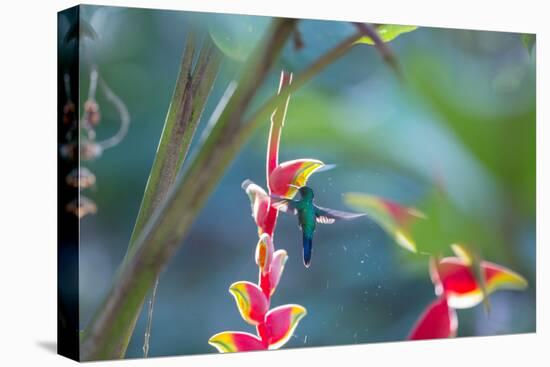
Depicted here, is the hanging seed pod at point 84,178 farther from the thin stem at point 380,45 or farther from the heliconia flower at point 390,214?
the thin stem at point 380,45

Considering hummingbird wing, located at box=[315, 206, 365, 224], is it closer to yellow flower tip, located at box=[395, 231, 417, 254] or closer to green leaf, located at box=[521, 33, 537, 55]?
yellow flower tip, located at box=[395, 231, 417, 254]

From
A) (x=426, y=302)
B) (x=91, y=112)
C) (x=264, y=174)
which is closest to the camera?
(x=91, y=112)

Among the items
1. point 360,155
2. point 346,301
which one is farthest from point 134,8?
point 346,301

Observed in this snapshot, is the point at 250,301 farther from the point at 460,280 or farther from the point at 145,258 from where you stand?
the point at 460,280

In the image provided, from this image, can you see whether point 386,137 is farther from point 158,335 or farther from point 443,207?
point 158,335

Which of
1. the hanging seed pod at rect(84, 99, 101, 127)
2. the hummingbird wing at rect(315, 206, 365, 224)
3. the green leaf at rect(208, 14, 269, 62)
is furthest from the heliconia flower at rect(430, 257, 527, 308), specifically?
the hanging seed pod at rect(84, 99, 101, 127)

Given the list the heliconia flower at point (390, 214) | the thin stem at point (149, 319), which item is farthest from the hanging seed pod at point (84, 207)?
the heliconia flower at point (390, 214)
